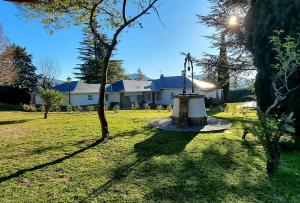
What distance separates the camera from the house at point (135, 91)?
39688mm

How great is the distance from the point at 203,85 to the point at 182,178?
3605cm

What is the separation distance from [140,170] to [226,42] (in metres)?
16.9

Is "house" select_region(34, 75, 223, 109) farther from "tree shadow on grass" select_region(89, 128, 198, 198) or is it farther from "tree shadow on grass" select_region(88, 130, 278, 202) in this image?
"tree shadow on grass" select_region(88, 130, 278, 202)

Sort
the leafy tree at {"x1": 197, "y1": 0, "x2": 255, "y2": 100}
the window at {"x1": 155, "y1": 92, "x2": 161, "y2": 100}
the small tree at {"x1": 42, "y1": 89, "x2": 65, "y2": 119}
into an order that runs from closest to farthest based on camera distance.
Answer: the small tree at {"x1": 42, "y1": 89, "x2": 65, "y2": 119}
the leafy tree at {"x1": 197, "y1": 0, "x2": 255, "y2": 100}
the window at {"x1": 155, "y1": 92, "x2": 161, "y2": 100}

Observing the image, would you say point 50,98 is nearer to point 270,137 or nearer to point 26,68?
point 270,137

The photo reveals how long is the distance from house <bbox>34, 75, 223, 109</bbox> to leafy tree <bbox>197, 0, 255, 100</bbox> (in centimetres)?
1622

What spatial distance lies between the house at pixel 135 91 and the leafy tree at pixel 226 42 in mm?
16216

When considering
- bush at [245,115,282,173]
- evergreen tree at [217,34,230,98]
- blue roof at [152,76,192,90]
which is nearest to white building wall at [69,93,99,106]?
blue roof at [152,76,192,90]

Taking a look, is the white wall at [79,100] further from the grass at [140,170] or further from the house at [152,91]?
the grass at [140,170]

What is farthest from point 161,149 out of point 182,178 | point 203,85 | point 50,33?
point 203,85

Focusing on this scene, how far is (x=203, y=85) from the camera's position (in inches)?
1628

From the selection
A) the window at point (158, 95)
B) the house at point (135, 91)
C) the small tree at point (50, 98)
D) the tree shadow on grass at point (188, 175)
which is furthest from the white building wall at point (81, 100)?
the tree shadow on grass at point (188, 175)

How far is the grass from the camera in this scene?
213 inches

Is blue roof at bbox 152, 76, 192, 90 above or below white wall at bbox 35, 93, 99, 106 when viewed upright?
above
